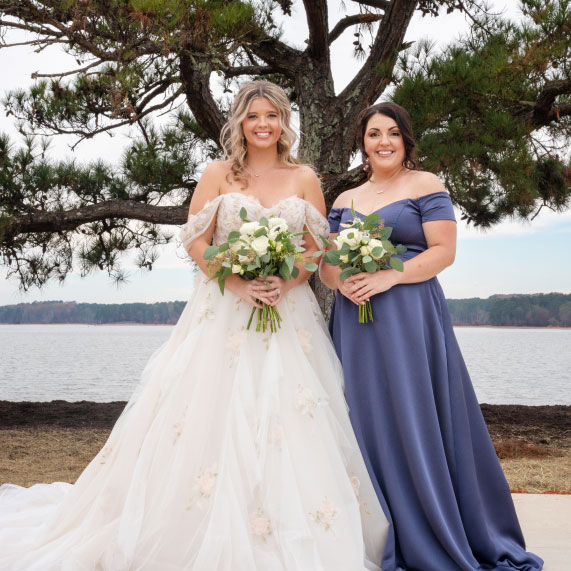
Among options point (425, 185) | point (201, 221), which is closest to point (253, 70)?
point (201, 221)

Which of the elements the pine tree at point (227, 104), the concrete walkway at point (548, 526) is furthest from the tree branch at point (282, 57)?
the concrete walkway at point (548, 526)

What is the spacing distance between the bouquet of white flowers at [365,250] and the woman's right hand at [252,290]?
0.26 m

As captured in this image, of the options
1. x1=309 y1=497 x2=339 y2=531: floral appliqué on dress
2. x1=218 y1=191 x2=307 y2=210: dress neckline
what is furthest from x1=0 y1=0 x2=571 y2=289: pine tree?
x1=309 y1=497 x2=339 y2=531: floral appliqué on dress

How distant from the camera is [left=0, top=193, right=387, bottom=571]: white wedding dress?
228 centimetres

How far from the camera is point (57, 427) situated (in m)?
7.51

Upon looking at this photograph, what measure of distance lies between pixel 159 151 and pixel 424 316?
14.3 feet

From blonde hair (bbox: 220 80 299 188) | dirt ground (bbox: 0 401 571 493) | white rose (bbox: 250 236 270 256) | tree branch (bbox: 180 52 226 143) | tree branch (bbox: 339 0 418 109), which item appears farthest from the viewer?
tree branch (bbox: 339 0 418 109)

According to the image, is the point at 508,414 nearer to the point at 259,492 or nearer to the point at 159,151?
the point at 159,151

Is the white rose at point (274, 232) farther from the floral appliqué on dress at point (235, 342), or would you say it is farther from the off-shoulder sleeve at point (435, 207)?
the off-shoulder sleeve at point (435, 207)

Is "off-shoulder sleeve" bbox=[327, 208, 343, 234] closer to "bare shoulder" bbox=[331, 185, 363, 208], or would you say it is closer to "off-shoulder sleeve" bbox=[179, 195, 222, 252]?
"bare shoulder" bbox=[331, 185, 363, 208]

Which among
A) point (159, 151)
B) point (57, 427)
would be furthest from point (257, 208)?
point (57, 427)

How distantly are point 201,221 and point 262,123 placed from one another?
48 centimetres

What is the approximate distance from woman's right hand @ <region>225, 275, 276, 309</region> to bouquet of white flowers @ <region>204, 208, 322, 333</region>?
5 cm

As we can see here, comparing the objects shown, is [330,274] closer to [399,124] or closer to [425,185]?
[425,185]
